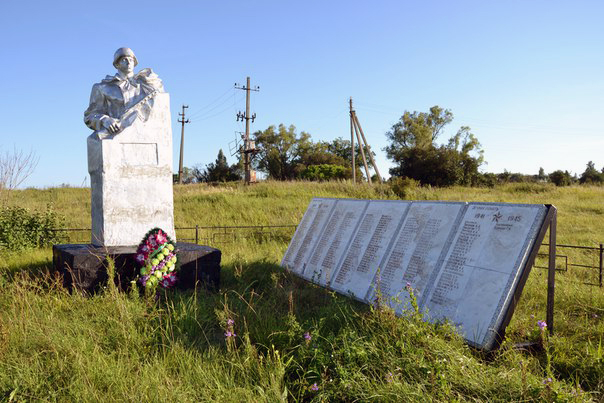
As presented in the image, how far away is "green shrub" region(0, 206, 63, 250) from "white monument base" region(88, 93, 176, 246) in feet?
12.1

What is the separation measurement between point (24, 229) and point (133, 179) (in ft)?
15.5

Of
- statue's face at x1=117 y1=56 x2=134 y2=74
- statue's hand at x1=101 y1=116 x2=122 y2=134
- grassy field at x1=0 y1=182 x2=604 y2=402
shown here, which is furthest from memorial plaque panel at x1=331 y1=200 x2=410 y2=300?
statue's face at x1=117 y1=56 x2=134 y2=74

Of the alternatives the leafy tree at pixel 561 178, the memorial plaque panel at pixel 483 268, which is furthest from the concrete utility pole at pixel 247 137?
the memorial plaque panel at pixel 483 268

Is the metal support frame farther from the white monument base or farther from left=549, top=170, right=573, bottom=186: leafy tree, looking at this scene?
left=549, top=170, right=573, bottom=186: leafy tree

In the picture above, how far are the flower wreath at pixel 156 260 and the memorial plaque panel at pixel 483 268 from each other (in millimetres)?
3277

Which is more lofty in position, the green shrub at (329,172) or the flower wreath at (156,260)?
the green shrub at (329,172)

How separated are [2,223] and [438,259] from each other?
8.73m

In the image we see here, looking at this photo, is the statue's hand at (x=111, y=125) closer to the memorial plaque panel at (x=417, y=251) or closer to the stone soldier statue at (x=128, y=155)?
the stone soldier statue at (x=128, y=155)

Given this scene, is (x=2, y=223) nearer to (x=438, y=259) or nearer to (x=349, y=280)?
(x=349, y=280)

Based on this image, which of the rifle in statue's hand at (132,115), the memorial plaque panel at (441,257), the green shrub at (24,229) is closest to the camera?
the memorial plaque panel at (441,257)

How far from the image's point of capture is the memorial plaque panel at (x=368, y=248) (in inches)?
218

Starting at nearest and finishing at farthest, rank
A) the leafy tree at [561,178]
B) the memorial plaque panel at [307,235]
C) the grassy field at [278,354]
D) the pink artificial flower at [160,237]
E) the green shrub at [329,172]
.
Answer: the grassy field at [278,354]
the pink artificial flower at [160,237]
the memorial plaque panel at [307,235]
the leafy tree at [561,178]
the green shrub at [329,172]

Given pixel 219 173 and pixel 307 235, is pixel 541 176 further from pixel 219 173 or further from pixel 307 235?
pixel 307 235

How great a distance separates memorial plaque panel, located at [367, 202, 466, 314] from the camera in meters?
4.73
